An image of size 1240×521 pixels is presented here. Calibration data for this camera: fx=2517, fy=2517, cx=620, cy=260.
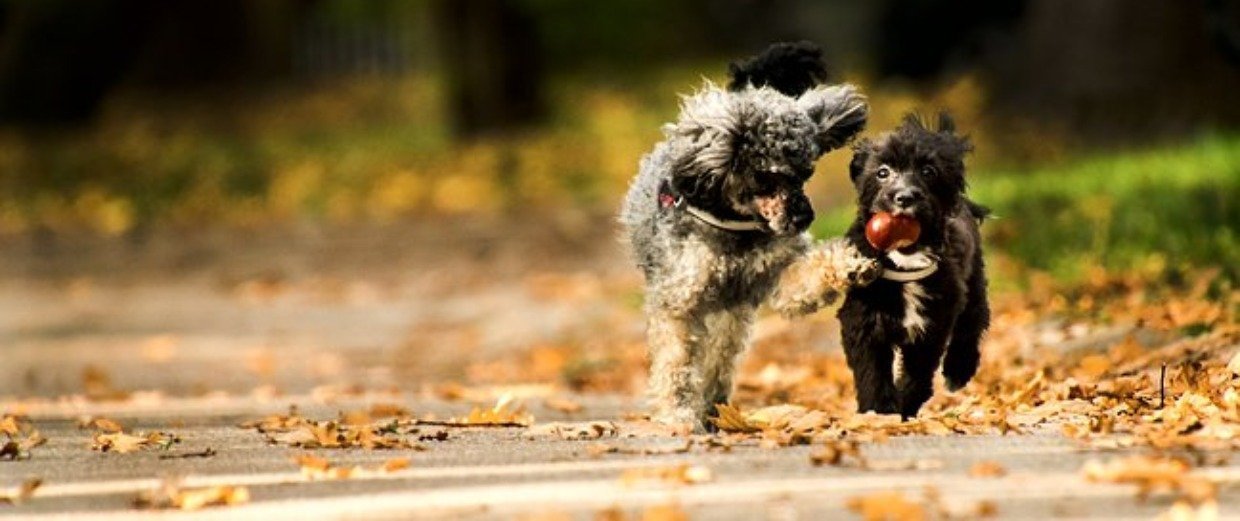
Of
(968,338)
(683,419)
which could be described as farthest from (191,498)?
(968,338)

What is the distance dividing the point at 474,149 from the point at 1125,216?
1599cm

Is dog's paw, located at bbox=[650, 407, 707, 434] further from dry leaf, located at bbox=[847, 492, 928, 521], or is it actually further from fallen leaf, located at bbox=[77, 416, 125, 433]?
fallen leaf, located at bbox=[77, 416, 125, 433]

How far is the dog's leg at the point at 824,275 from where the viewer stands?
9.21 metres

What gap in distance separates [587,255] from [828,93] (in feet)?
46.2

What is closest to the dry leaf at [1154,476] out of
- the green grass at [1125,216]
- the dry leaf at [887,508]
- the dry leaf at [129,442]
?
the dry leaf at [887,508]

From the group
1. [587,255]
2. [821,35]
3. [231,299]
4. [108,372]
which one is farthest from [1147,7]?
[821,35]

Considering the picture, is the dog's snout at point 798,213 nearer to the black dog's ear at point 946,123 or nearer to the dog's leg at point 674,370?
the black dog's ear at point 946,123

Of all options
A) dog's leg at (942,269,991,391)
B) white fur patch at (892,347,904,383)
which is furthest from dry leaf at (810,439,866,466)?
dog's leg at (942,269,991,391)

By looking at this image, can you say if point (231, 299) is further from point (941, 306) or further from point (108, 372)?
point (941, 306)

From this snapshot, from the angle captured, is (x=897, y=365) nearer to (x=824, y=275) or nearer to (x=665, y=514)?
(x=824, y=275)

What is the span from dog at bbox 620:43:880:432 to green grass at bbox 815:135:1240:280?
4.32 m

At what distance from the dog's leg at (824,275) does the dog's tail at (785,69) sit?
93 cm

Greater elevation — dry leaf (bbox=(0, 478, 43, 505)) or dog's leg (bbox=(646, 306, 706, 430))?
dog's leg (bbox=(646, 306, 706, 430))

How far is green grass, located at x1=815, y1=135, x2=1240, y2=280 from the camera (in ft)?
51.2
